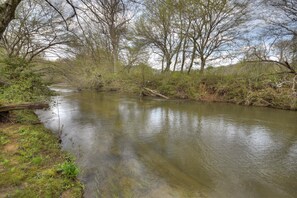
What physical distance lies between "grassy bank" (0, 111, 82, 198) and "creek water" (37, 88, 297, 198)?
0.50 m

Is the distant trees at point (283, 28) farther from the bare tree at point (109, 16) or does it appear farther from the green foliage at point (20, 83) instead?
the green foliage at point (20, 83)

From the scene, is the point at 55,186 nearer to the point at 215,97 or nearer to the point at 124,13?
the point at 124,13

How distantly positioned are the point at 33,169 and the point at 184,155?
3.58 metres

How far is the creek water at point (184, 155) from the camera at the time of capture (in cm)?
365

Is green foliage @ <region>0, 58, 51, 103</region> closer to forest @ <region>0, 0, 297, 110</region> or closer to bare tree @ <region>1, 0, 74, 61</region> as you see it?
forest @ <region>0, 0, 297, 110</region>

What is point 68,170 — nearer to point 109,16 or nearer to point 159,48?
point 109,16

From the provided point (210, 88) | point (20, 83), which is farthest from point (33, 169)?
point (210, 88)

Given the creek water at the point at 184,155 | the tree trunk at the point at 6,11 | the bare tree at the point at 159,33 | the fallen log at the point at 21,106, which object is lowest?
the creek water at the point at 184,155

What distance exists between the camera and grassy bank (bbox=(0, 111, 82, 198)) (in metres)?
2.78

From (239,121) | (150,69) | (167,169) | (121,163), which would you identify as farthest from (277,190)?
(150,69)

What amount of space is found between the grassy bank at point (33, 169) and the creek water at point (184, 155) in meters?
0.50

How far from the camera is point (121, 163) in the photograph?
459 centimetres

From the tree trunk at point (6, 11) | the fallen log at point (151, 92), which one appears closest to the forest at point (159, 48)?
the tree trunk at point (6, 11)

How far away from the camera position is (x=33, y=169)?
333 cm
